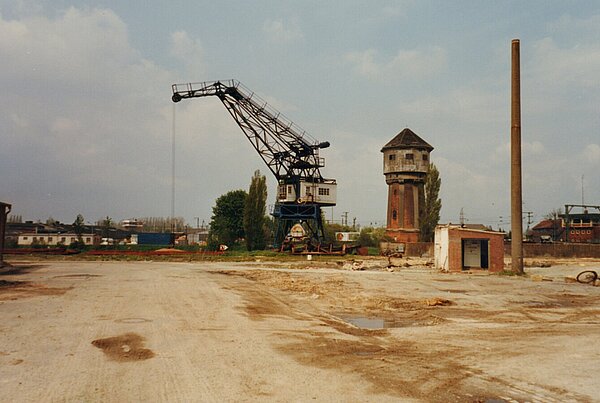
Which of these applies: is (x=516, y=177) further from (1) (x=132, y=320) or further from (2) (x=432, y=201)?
(2) (x=432, y=201)

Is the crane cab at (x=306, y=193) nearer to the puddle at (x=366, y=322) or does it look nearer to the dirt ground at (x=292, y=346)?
the dirt ground at (x=292, y=346)

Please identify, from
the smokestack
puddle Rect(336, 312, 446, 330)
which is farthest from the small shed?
puddle Rect(336, 312, 446, 330)

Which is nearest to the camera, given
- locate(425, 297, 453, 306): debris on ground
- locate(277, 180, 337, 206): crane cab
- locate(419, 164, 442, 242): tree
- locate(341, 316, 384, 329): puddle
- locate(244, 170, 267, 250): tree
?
locate(341, 316, 384, 329): puddle

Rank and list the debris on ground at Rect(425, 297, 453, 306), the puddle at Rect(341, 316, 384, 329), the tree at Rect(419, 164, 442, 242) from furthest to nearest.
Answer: the tree at Rect(419, 164, 442, 242), the debris on ground at Rect(425, 297, 453, 306), the puddle at Rect(341, 316, 384, 329)

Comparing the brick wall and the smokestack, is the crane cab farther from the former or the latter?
the smokestack

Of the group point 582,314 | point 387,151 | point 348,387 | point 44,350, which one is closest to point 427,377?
point 348,387

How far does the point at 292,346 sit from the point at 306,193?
46.2m

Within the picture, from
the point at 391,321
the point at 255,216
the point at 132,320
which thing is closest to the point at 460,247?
the point at 391,321

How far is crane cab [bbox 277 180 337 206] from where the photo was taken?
55156 mm

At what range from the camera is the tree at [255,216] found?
59.4 meters

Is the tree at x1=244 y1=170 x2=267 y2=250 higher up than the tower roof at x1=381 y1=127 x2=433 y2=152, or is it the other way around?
the tower roof at x1=381 y1=127 x2=433 y2=152

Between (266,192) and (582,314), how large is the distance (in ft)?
162

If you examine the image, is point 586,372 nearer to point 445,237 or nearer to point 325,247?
point 445,237

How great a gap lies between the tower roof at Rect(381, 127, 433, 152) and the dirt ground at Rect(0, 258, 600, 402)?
139ft
